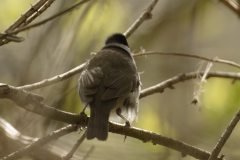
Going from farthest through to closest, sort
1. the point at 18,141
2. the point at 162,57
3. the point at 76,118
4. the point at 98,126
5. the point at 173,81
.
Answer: the point at 162,57, the point at 173,81, the point at 98,126, the point at 76,118, the point at 18,141

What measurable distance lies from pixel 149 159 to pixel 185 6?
7.18 ft

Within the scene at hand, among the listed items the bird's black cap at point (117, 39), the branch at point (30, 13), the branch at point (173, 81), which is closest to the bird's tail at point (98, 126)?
the branch at point (173, 81)

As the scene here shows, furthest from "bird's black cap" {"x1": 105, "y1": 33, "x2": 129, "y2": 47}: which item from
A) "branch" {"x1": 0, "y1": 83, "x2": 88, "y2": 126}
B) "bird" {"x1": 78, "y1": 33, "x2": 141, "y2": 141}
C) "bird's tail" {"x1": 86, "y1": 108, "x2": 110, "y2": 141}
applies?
"branch" {"x1": 0, "y1": 83, "x2": 88, "y2": 126}

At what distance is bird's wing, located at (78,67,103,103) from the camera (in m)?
3.29

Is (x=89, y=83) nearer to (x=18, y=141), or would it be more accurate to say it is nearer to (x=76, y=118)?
(x=76, y=118)

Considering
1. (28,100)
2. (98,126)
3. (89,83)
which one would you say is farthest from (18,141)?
(89,83)

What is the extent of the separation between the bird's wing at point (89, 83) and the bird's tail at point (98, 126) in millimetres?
205

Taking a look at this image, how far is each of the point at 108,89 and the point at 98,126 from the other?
20.7 inches

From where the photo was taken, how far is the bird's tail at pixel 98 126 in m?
2.88

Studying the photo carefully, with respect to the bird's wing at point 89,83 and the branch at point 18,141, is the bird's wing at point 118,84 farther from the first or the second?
the branch at point 18,141

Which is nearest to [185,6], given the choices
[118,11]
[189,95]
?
[118,11]

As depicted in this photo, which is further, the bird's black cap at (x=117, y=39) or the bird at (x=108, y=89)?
the bird's black cap at (x=117, y=39)

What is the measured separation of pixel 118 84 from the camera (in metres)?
3.49

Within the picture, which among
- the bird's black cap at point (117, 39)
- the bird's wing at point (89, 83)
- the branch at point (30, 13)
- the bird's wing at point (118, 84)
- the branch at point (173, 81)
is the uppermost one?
the branch at point (30, 13)
